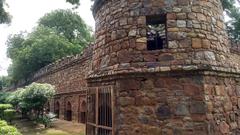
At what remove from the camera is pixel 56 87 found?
17.4 m

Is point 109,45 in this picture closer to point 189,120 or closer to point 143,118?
point 143,118

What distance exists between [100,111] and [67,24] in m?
29.9

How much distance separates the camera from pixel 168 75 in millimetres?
5117

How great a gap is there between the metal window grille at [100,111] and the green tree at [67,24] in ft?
89.7

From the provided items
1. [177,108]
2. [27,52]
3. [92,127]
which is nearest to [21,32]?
[27,52]

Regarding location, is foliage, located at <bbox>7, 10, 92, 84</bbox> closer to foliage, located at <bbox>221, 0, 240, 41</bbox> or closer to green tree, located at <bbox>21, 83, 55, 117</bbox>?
green tree, located at <bbox>21, 83, 55, 117</bbox>

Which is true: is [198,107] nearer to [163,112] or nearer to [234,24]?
[163,112]

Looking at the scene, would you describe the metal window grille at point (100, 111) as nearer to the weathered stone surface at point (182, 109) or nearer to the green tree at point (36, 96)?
the weathered stone surface at point (182, 109)

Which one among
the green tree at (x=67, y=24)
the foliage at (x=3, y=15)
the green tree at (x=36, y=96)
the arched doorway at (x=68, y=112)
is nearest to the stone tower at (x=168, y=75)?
the green tree at (x=36, y=96)

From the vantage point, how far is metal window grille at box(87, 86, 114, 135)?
5629mm

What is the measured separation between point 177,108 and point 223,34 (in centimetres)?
239

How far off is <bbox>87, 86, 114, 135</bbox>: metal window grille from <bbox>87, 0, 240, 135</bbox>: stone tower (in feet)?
0.07

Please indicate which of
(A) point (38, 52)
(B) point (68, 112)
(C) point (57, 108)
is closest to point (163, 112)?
(B) point (68, 112)

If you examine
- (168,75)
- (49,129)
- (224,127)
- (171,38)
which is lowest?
(49,129)
